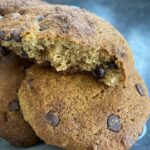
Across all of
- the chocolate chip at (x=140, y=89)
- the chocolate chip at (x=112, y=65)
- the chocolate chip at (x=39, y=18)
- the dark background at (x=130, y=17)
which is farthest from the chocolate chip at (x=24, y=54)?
the dark background at (x=130, y=17)

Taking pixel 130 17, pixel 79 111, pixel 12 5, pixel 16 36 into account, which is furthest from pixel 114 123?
pixel 130 17

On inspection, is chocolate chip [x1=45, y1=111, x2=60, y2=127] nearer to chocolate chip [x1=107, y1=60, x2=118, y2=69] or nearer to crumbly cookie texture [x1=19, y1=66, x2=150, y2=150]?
crumbly cookie texture [x1=19, y1=66, x2=150, y2=150]

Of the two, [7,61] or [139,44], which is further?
[139,44]

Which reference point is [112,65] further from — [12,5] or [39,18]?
[12,5]

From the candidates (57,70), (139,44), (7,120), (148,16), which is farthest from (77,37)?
(148,16)

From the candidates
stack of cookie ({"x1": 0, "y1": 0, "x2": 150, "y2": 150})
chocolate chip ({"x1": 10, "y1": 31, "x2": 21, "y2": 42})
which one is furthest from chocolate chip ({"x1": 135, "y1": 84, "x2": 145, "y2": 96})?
chocolate chip ({"x1": 10, "y1": 31, "x2": 21, "y2": 42})

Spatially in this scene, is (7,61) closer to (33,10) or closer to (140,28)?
(33,10)

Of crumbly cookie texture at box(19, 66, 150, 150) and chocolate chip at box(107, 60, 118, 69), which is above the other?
chocolate chip at box(107, 60, 118, 69)
